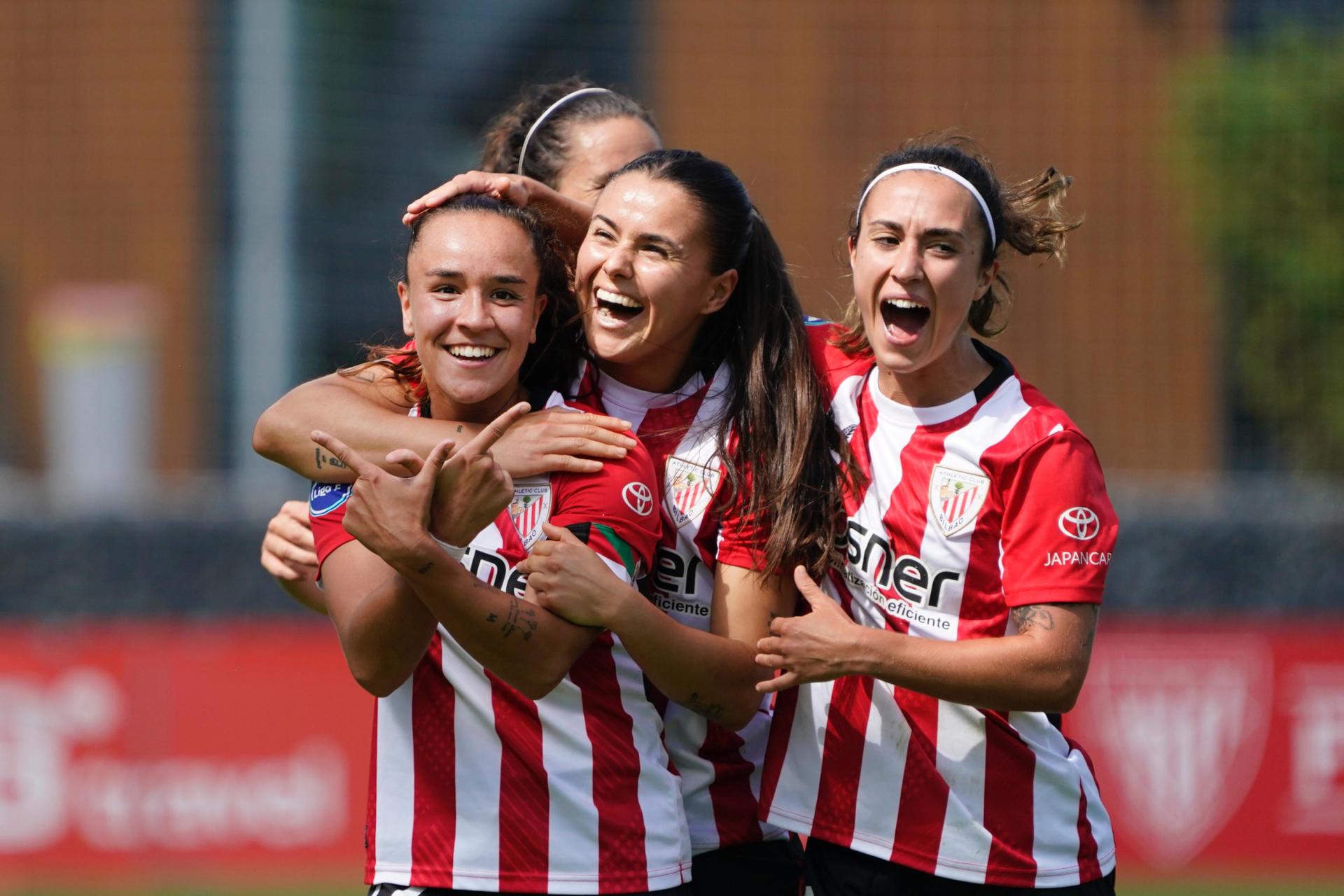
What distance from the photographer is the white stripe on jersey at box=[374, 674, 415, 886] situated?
287cm

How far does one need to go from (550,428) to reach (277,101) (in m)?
8.70

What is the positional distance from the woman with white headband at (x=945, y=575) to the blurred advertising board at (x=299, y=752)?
4.36m

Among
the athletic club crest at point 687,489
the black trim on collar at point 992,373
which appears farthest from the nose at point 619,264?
Result: the black trim on collar at point 992,373

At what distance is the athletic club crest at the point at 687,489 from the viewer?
307 centimetres

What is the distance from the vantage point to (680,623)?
2920 millimetres

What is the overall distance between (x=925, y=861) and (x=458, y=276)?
4.71ft

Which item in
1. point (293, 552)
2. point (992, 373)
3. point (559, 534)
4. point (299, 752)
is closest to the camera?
point (559, 534)

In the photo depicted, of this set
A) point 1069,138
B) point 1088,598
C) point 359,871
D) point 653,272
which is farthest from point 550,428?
point 1069,138

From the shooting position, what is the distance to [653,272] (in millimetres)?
3035

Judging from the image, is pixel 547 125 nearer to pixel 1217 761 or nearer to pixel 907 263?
pixel 907 263

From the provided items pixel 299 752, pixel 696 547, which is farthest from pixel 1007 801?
pixel 299 752

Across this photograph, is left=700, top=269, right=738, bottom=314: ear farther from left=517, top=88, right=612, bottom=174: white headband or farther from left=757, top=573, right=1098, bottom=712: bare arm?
left=517, top=88, right=612, bottom=174: white headband

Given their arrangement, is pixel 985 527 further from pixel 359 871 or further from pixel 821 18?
pixel 821 18

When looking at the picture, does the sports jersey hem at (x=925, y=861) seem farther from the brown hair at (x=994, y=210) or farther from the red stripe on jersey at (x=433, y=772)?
the brown hair at (x=994, y=210)
